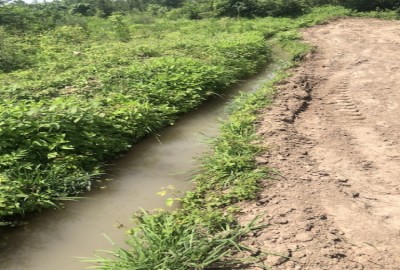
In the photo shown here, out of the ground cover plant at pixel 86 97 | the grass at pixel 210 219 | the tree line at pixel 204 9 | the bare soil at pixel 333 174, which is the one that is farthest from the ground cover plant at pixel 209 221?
the tree line at pixel 204 9

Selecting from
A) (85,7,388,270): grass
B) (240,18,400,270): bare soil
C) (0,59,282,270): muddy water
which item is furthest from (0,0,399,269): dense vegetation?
(240,18,400,270): bare soil

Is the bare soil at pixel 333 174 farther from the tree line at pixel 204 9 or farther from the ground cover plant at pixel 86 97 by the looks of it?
the tree line at pixel 204 9

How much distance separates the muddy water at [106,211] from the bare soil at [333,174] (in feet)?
4.34

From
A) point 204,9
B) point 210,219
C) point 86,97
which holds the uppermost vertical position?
point 204,9

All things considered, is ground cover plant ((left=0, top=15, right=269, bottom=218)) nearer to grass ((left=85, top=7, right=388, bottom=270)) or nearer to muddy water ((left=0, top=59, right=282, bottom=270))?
muddy water ((left=0, top=59, right=282, bottom=270))

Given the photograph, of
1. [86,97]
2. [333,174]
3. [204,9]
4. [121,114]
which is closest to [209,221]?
[333,174]

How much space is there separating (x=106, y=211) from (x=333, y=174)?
2844 mm

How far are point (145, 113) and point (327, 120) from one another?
3226 millimetres

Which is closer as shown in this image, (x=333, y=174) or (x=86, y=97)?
(x=333, y=174)

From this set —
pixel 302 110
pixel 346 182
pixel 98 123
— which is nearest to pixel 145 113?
pixel 98 123

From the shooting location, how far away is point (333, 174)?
4.90 metres

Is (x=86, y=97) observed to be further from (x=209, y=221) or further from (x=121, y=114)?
(x=209, y=221)

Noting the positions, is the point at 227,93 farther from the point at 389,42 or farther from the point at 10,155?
the point at 389,42

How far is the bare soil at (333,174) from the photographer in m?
3.54
